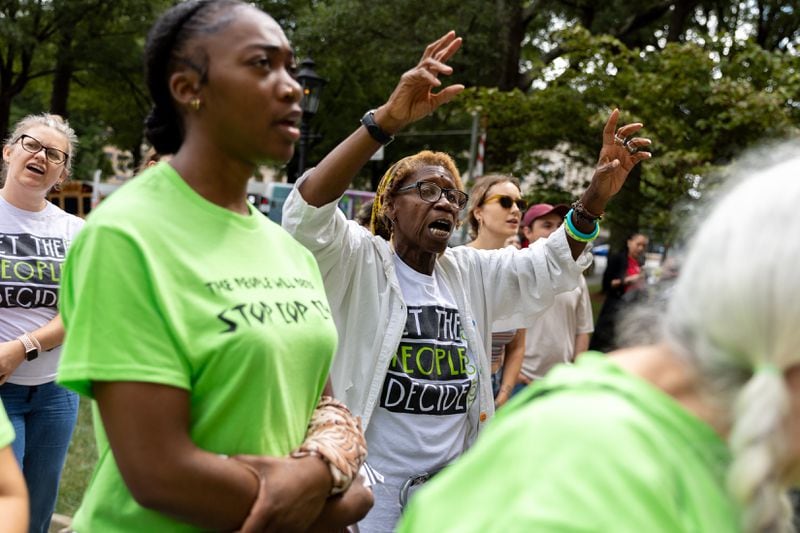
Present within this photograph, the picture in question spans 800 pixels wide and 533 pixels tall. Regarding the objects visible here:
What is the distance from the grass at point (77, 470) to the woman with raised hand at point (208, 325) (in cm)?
374

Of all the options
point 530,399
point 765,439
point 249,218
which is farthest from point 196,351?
point 765,439

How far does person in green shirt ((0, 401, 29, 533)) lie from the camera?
1.75 m

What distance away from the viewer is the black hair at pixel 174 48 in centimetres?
189

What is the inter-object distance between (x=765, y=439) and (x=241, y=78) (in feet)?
4.14

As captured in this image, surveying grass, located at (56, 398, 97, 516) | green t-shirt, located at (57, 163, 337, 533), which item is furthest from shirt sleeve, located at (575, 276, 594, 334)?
green t-shirt, located at (57, 163, 337, 533)

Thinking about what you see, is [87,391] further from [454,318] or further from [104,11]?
[104,11]

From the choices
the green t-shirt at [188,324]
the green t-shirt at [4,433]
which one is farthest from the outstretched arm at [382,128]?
the green t-shirt at [4,433]

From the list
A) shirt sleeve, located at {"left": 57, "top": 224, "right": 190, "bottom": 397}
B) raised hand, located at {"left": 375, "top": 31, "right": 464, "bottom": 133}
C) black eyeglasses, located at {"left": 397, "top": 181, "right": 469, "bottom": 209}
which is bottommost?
black eyeglasses, located at {"left": 397, "top": 181, "right": 469, "bottom": 209}

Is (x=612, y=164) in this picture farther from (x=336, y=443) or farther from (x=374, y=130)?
(x=336, y=443)

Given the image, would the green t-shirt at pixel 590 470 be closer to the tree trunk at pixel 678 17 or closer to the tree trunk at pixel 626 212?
the tree trunk at pixel 626 212

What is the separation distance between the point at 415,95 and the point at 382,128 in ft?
0.51

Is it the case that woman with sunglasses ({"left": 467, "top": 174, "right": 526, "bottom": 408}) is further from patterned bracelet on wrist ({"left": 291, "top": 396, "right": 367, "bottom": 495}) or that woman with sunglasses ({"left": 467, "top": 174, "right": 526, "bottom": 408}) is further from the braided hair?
patterned bracelet on wrist ({"left": 291, "top": 396, "right": 367, "bottom": 495})

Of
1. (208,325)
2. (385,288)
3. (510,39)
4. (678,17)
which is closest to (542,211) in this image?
(385,288)

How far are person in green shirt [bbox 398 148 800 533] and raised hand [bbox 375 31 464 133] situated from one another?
5.20 feet
